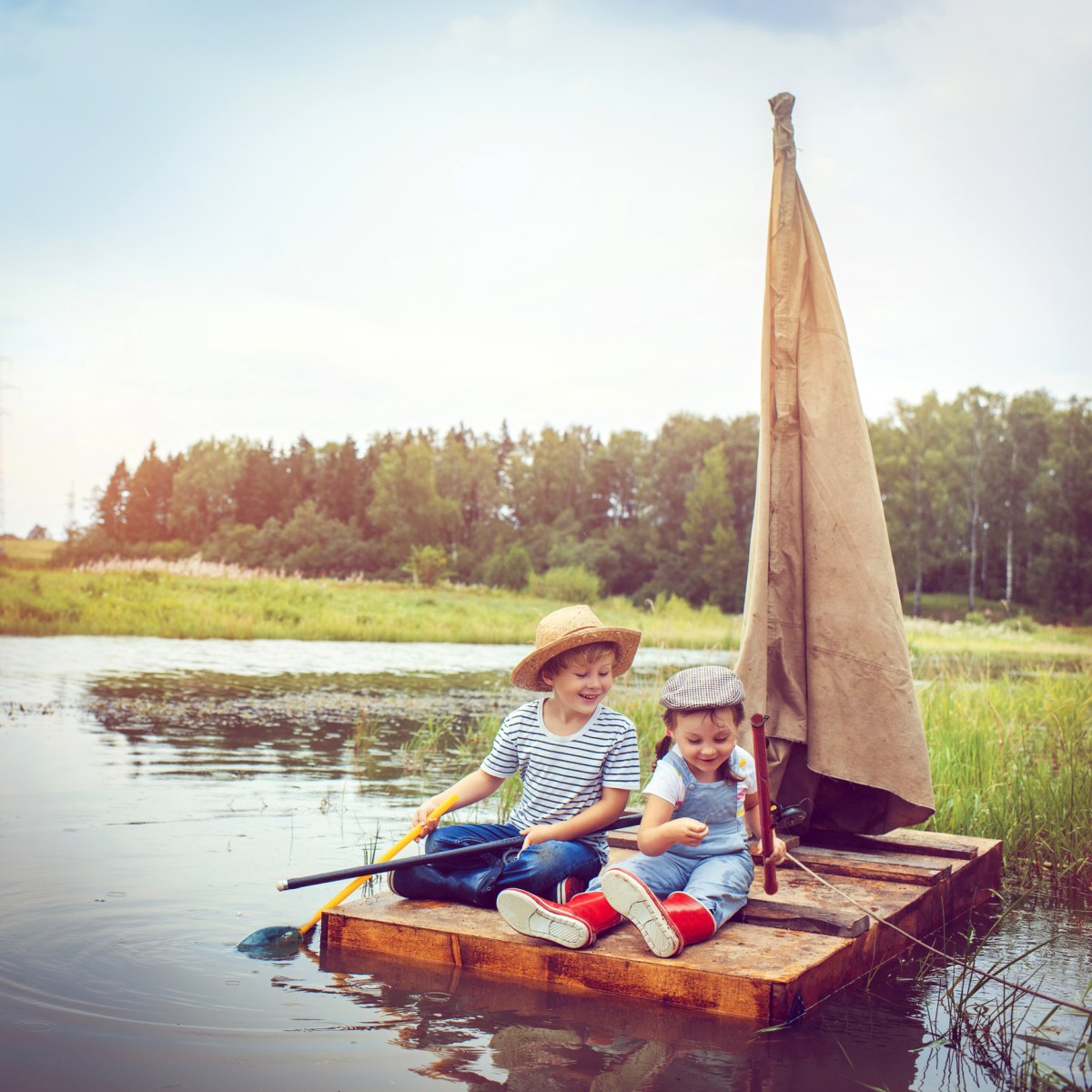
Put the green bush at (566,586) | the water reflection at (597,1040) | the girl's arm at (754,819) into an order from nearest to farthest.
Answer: the water reflection at (597,1040)
the girl's arm at (754,819)
the green bush at (566,586)

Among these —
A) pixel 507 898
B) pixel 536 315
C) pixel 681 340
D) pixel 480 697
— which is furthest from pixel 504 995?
pixel 681 340

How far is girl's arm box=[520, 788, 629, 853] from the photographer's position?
3.78 metres

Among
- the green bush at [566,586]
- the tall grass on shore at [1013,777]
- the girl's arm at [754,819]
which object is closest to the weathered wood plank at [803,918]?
the girl's arm at [754,819]

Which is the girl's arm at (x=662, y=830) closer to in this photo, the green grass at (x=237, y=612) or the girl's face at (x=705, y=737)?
the girl's face at (x=705, y=737)

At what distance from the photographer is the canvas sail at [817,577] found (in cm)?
418

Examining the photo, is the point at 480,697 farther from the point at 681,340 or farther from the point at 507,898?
the point at 681,340

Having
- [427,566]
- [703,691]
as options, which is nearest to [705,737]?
[703,691]

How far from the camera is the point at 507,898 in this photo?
3.44 m

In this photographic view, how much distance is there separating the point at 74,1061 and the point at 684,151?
18.5m

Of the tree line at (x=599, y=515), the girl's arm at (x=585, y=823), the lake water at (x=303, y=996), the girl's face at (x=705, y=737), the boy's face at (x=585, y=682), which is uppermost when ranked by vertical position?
the tree line at (x=599, y=515)

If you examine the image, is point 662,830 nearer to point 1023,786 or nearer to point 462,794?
point 462,794

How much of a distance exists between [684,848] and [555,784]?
48cm

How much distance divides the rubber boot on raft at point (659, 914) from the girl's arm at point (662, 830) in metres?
0.15

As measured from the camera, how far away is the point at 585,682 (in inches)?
153
